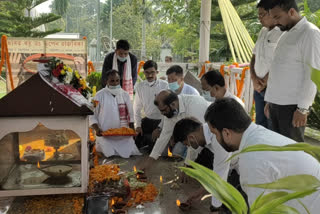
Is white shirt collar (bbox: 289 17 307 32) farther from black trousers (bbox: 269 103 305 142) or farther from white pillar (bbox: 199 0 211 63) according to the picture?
white pillar (bbox: 199 0 211 63)

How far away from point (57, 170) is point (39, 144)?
0.53 metres

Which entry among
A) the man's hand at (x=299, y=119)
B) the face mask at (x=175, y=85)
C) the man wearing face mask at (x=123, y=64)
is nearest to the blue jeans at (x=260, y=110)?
the man's hand at (x=299, y=119)

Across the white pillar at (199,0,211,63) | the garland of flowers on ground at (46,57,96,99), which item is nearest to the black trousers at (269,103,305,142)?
the garland of flowers on ground at (46,57,96,99)

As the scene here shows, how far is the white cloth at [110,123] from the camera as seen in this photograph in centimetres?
476

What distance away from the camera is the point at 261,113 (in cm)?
379

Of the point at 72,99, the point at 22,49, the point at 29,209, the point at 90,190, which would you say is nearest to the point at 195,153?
the point at 90,190

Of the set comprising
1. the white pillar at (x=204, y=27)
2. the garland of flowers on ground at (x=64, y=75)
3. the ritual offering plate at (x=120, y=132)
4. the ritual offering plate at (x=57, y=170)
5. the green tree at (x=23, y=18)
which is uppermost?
the green tree at (x=23, y=18)

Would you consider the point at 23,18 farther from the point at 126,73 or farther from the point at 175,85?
the point at 175,85

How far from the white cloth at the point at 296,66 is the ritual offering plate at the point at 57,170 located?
201cm

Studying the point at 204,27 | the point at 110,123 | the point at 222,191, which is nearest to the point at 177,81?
the point at 110,123

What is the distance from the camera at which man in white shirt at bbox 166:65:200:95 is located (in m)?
4.64

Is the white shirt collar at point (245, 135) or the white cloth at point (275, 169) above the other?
the white shirt collar at point (245, 135)

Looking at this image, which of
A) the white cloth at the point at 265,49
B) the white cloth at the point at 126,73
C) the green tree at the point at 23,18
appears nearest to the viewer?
the white cloth at the point at 265,49

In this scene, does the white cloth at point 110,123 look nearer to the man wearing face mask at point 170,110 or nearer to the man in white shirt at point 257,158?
the man wearing face mask at point 170,110
